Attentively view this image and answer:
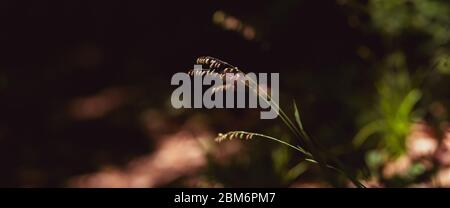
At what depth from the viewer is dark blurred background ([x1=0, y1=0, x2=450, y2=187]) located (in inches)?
85.7

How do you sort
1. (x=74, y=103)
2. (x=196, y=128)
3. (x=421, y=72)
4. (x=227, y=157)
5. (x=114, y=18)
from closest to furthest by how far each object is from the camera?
(x=227, y=157), (x=421, y=72), (x=196, y=128), (x=74, y=103), (x=114, y=18)

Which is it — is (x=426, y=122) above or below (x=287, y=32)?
below

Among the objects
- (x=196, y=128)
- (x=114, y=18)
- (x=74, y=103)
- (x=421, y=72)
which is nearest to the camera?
(x=421, y=72)

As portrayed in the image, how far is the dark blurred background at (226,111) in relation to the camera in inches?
85.7

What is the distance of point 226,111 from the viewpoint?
8.64ft

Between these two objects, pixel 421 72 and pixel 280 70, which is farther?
pixel 280 70

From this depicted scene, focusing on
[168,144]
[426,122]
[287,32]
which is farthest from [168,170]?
[426,122]
